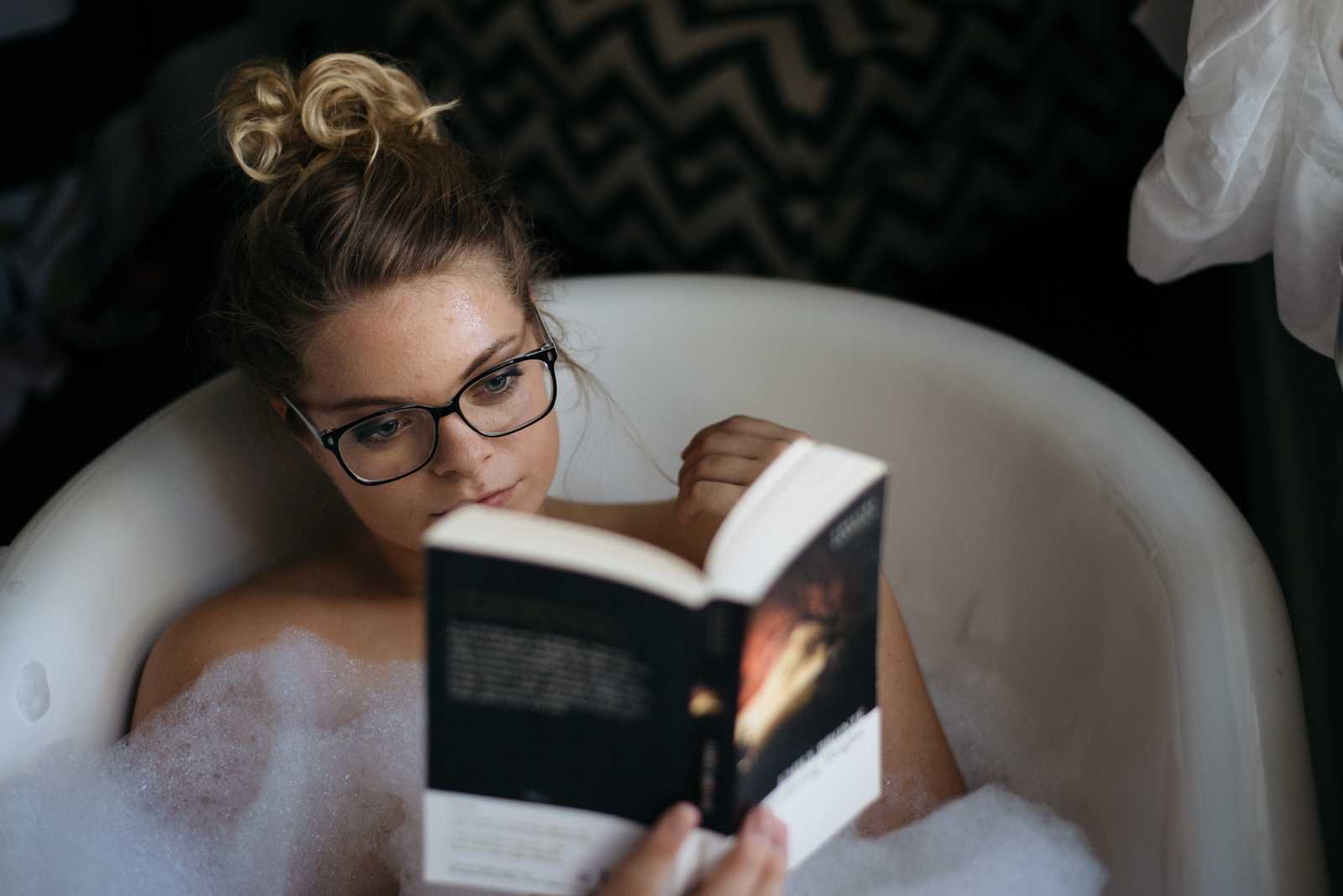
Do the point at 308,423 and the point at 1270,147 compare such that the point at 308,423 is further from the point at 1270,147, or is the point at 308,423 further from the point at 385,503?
the point at 1270,147

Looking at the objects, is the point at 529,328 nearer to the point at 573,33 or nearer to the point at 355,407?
the point at 355,407

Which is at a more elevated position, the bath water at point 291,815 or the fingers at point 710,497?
the fingers at point 710,497

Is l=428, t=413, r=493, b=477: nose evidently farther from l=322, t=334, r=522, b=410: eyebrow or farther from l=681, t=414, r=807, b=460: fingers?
l=681, t=414, r=807, b=460: fingers

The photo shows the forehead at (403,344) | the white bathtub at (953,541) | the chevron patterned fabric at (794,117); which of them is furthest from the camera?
the chevron patterned fabric at (794,117)

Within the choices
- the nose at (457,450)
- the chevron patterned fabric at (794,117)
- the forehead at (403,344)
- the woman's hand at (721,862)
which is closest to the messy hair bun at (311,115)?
the forehead at (403,344)

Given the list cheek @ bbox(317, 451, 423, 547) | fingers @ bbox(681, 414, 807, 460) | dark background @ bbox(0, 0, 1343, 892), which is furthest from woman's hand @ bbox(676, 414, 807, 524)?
dark background @ bbox(0, 0, 1343, 892)

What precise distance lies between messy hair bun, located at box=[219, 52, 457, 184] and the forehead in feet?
0.46

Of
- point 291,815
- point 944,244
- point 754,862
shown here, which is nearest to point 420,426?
point 291,815

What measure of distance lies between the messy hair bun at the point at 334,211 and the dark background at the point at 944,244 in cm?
102

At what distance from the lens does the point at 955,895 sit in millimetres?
826

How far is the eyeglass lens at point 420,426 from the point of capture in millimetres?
Answer: 884

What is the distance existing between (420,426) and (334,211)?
0.19m

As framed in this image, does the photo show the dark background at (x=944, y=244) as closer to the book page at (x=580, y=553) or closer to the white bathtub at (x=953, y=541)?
the white bathtub at (x=953, y=541)

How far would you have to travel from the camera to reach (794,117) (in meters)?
1.87
